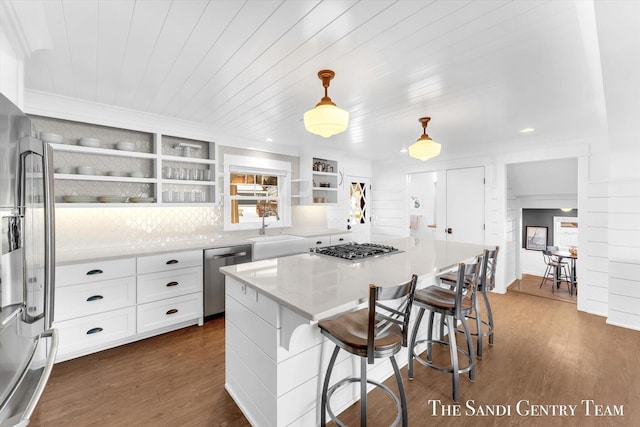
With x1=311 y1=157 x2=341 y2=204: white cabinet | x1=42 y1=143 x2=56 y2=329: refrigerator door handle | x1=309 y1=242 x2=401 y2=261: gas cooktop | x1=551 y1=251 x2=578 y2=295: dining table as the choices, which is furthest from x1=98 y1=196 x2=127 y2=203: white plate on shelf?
x1=551 y1=251 x2=578 y2=295: dining table

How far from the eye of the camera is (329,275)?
174cm

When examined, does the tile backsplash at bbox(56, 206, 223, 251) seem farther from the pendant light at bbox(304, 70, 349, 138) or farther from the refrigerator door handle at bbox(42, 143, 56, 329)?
the pendant light at bbox(304, 70, 349, 138)

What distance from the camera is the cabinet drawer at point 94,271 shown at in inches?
89.8

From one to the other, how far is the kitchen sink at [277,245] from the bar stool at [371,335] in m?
1.95

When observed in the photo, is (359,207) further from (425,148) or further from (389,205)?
(425,148)

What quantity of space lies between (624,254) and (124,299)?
213 inches

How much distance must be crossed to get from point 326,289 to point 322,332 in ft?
0.92

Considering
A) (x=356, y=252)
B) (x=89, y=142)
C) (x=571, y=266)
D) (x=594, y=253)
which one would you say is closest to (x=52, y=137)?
(x=89, y=142)

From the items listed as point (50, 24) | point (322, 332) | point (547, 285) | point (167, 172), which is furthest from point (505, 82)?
point (547, 285)

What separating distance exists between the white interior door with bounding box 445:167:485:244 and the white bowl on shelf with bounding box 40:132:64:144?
5.24m

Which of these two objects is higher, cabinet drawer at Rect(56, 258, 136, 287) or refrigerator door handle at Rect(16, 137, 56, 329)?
refrigerator door handle at Rect(16, 137, 56, 329)

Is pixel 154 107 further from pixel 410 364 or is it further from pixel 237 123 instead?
pixel 410 364

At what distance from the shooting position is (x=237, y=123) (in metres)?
3.31

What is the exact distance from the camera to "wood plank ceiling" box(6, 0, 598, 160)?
137 centimetres
